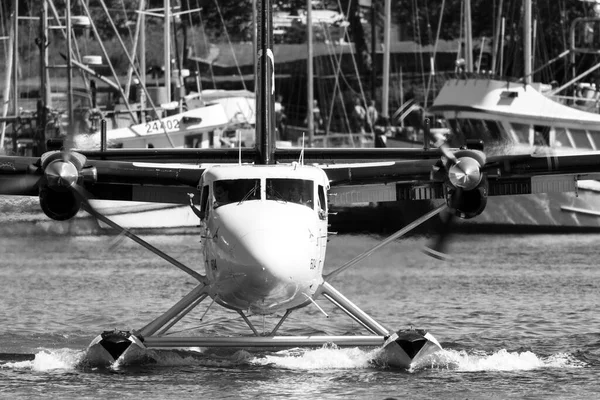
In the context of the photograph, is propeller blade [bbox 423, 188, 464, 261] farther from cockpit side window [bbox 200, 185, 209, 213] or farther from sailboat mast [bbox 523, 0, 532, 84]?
sailboat mast [bbox 523, 0, 532, 84]

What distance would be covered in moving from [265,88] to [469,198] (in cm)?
328

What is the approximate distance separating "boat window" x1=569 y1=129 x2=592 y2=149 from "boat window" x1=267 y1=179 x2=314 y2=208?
23.1m

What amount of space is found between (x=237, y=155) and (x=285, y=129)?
3872cm

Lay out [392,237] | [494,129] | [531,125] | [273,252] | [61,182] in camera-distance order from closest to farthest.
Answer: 1. [273,252]
2. [61,182]
3. [392,237]
4. [531,125]
5. [494,129]

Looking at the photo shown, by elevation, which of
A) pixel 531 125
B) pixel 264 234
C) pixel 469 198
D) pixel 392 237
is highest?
pixel 469 198

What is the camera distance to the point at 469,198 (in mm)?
17141

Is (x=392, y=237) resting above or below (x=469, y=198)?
below

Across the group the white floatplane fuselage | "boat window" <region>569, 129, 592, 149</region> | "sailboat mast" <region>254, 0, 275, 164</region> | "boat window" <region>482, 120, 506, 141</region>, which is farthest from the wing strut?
"boat window" <region>482, 120, 506, 141</region>

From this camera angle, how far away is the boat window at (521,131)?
126 ft

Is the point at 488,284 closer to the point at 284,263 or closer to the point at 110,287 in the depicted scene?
the point at 110,287

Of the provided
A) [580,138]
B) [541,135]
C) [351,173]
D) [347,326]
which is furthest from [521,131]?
[351,173]

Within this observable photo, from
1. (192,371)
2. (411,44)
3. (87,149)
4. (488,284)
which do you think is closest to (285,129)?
(411,44)

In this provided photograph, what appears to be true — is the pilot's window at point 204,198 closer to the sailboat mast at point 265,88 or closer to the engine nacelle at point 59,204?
the sailboat mast at point 265,88

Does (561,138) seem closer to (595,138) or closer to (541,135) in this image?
(541,135)
